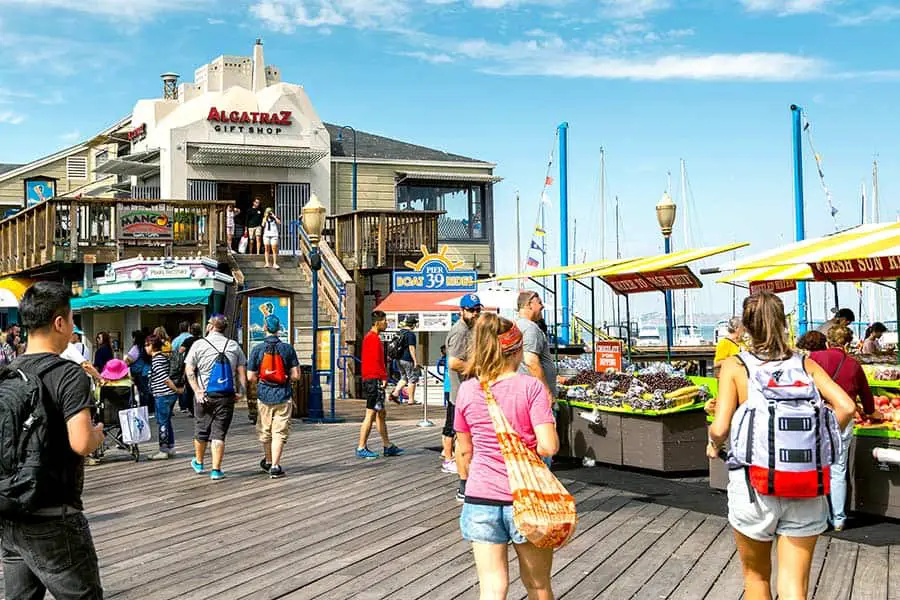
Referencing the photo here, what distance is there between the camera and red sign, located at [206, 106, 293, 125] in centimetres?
2970

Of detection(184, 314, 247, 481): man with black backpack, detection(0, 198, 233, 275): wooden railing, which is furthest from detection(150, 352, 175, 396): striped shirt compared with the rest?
detection(0, 198, 233, 275): wooden railing

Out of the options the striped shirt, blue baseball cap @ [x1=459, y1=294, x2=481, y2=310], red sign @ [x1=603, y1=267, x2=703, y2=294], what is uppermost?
red sign @ [x1=603, y1=267, x2=703, y2=294]

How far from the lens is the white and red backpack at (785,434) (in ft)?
14.6

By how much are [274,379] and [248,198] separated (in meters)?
21.4

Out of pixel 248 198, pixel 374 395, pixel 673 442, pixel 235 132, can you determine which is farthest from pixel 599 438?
pixel 248 198

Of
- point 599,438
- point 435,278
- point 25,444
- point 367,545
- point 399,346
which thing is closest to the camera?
point 25,444

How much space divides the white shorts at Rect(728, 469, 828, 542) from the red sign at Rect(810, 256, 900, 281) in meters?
5.21

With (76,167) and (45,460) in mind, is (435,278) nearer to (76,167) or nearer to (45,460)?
(45,460)

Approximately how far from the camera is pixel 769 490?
4.47m

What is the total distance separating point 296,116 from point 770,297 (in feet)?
88.6

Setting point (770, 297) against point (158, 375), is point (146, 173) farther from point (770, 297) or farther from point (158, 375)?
point (770, 297)

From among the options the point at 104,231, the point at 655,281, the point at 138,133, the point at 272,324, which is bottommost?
→ the point at 272,324

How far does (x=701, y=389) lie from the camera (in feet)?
36.7

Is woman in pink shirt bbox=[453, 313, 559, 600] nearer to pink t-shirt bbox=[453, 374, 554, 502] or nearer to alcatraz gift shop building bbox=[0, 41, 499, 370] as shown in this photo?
pink t-shirt bbox=[453, 374, 554, 502]
